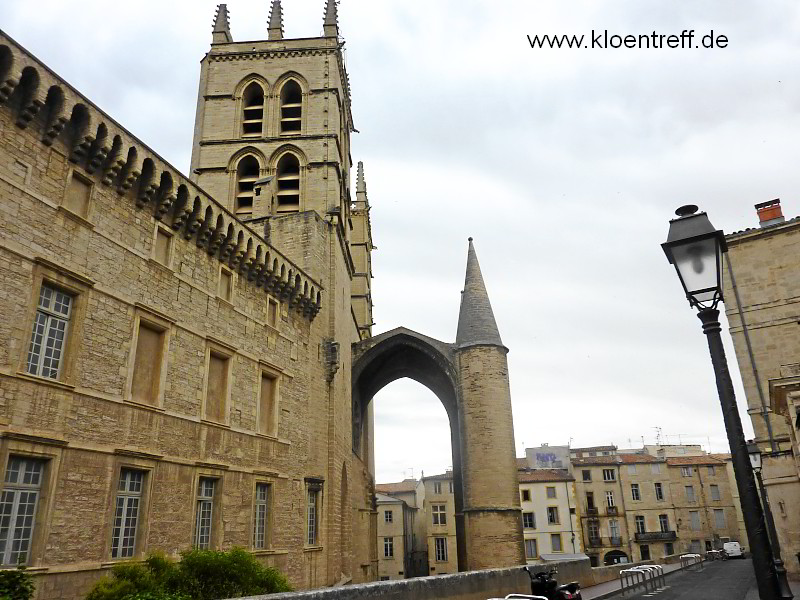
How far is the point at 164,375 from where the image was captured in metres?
11.6

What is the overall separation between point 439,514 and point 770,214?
30.6 meters

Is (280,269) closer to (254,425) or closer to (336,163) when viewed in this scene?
(254,425)

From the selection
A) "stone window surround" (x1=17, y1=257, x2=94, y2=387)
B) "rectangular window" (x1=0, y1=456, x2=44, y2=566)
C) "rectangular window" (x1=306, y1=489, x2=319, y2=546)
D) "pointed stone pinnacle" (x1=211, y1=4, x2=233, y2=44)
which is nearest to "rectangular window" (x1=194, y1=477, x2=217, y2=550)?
"rectangular window" (x1=0, y1=456, x2=44, y2=566)

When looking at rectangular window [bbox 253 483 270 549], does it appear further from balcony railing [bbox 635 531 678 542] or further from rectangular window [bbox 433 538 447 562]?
balcony railing [bbox 635 531 678 542]

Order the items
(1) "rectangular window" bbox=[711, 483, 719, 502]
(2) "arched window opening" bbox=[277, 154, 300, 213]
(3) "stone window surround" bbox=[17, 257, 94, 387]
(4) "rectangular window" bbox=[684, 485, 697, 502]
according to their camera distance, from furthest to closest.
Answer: (1) "rectangular window" bbox=[711, 483, 719, 502]
(4) "rectangular window" bbox=[684, 485, 697, 502]
(2) "arched window opening" bbox=[277, 154, 300, 213]
(3) "stone window surround" bbox=[17, 257, 94, 387]

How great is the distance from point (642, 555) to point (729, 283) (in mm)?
29424

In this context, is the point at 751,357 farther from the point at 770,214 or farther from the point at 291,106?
the point at 291,106

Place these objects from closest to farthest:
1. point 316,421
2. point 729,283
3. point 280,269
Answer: point 280,269, point 316,421, point 729,283

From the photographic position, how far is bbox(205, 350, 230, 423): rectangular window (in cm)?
1310

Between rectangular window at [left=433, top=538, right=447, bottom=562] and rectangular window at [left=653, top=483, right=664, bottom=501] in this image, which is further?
rectangular window at [left=653, top=483, right=664, bottom=501]

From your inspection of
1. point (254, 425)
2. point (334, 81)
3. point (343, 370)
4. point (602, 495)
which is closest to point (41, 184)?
point (254, 425)

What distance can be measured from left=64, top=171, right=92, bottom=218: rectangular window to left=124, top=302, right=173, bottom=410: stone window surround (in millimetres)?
1877

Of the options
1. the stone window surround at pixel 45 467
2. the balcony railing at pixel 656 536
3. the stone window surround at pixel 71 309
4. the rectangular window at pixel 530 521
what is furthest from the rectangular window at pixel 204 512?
the balcony railing at pixel 656 536

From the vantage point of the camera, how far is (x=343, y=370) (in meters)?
21.8
